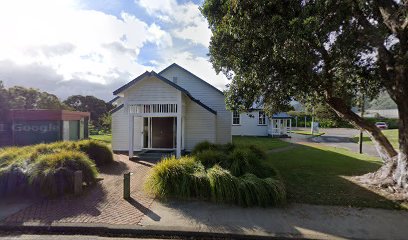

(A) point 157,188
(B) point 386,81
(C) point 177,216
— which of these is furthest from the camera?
(B) point 386,81

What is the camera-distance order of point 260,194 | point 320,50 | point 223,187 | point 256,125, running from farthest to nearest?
point 256,125, point 320,50, point 223,187, point 260,194

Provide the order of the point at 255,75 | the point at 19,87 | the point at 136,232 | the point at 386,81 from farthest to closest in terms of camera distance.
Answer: the point at 19,87 → the point at 255,75 → the point at 386,81 → the point at 136,232

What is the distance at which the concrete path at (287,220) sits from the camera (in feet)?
15.8

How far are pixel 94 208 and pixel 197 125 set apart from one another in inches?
400

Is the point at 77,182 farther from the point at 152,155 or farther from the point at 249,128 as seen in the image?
the point at 249,128

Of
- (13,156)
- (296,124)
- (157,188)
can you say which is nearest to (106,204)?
(157,188)

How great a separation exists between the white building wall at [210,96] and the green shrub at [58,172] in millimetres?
10560

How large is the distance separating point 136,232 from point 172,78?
46.7ft

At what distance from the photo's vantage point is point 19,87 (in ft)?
116

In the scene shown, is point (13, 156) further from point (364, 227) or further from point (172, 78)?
point (172, 78)

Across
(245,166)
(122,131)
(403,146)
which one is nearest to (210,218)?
(245,166)

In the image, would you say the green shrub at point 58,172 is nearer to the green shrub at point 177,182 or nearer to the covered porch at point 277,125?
the green shrub at point 177,182

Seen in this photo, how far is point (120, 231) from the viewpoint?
4871 millimetres

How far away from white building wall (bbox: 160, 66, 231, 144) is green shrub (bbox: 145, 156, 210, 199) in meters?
10.1
